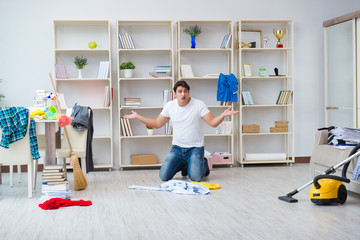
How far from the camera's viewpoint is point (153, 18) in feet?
20.2

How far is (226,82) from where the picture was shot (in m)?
5.98

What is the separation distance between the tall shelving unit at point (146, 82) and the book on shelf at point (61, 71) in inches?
30.0

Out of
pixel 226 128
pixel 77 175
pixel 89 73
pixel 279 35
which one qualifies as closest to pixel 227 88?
pixel 226 128

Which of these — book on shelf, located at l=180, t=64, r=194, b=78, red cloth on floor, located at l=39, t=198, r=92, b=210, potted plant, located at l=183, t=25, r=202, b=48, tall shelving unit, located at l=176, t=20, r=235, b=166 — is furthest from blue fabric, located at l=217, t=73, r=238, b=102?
Answer: red cloth on floor, located at l=39, t=198, r=92, b=210

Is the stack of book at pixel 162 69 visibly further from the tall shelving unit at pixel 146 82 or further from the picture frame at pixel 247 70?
the picture frame at pixel 247 70

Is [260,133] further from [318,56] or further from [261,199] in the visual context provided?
[261,199]

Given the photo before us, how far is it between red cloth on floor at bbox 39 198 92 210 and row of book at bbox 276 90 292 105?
11.3ft

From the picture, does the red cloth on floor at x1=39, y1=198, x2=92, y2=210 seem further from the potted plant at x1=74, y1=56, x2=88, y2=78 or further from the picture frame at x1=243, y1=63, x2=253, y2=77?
the picture frame at x1=243, y1=63, x2=253, y2=77

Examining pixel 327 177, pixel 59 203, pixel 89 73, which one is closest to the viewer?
pixel 327 177

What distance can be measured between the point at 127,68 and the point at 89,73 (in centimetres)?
60

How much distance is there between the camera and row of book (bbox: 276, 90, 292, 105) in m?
6.17

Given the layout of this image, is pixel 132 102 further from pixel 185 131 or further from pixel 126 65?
pixel 185 131

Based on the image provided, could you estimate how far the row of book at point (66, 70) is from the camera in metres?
5.73

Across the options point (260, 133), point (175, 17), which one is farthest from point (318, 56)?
point (175, 17)
